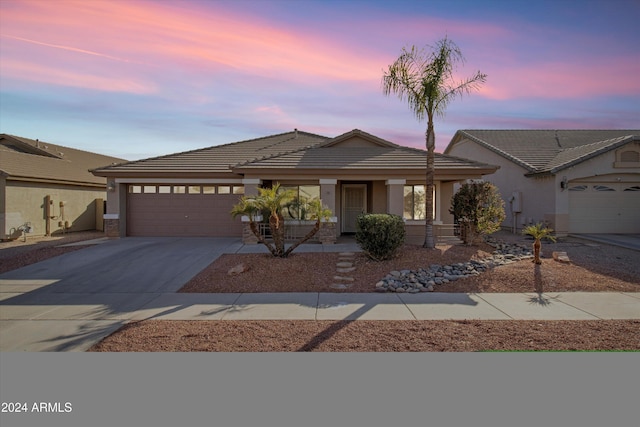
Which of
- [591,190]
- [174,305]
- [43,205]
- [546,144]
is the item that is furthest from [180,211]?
[546,144]

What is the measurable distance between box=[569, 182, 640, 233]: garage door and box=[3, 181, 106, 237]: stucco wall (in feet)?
80.7

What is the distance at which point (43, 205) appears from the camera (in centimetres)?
1881

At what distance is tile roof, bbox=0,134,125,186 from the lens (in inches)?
716

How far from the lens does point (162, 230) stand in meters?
17.0

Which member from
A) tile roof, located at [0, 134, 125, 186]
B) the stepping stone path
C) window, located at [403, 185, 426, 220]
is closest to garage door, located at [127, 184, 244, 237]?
tile roof, located at [0, 134, 125, 186]

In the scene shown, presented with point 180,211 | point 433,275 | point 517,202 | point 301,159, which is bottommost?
point 433,275

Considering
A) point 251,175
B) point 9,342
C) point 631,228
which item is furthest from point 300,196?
point 631,228

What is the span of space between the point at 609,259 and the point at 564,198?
5.86 meters

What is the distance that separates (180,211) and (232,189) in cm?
248

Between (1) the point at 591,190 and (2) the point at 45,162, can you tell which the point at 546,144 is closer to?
(1) the point at 591,190

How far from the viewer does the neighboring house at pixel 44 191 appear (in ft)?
56.6

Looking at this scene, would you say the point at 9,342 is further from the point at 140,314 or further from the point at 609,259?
the point at 609,259

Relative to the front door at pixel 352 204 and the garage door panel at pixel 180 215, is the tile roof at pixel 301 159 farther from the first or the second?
the front door at pixel 352 204

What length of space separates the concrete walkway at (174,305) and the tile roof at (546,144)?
11705mm
